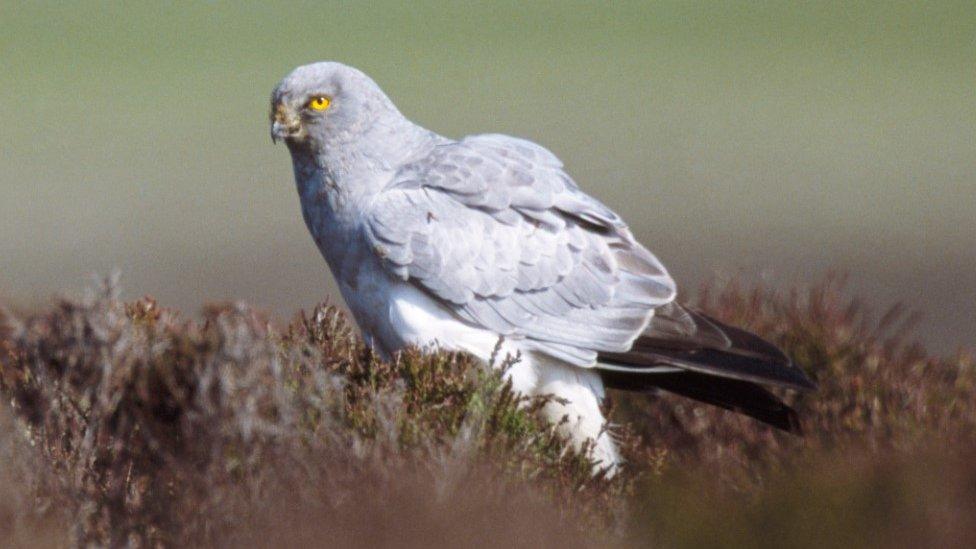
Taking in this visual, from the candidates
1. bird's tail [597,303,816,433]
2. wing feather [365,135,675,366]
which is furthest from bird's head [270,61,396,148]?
bird's tail [597,303,816,433]

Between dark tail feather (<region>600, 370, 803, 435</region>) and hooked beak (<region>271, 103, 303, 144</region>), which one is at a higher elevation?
hooked beak (<region>271, 103, 303, 144</region>)

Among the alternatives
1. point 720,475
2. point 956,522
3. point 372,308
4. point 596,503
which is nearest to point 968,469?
point 956,522

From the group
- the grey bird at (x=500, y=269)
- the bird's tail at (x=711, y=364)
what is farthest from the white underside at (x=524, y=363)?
the bird's tail at (x=711, y=364)

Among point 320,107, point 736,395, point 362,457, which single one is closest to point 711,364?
point 736,395

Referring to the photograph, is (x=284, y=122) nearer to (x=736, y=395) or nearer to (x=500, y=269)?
(x=500, y=269)

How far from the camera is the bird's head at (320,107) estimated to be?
518 cm

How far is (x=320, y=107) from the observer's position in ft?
17.1

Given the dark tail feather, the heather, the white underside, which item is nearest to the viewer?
the heather

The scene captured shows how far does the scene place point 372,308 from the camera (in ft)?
16.4

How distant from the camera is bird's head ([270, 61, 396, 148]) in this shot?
5.18 m

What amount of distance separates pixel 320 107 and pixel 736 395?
2.19 m

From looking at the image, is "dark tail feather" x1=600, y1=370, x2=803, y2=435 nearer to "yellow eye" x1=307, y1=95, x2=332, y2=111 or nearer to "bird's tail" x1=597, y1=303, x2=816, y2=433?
"bird's tail" x1=597, y1=303, x2=816, y2=433

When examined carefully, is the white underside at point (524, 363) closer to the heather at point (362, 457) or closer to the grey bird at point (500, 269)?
the grey bird at point (500, 269)

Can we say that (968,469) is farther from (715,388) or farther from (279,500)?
(715,388)
